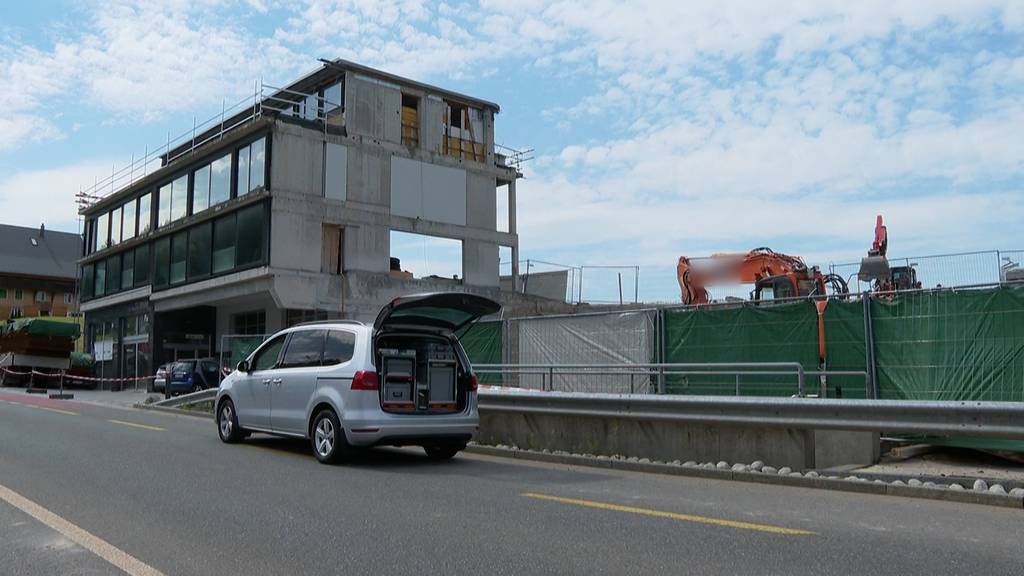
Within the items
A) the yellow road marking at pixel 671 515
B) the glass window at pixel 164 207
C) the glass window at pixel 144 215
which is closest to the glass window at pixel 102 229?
the glass window at pixel 144 215

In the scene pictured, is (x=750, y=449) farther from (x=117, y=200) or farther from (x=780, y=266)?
(x=117, y=200)

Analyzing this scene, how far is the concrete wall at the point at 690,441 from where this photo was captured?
9438 mm

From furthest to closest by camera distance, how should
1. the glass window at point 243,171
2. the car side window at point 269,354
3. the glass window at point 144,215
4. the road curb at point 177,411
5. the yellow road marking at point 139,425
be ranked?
1. the glass window at point 144,215
2. the glass window at point 243,171
3. the road curb at point 177,411
4. the yellow road marking at point 139,425
5. the car side window at point 269,354

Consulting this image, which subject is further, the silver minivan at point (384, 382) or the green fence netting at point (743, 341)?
the green fence netting at point (743, 341)

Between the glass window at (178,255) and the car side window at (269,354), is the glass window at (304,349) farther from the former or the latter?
the glass window at (178,255)

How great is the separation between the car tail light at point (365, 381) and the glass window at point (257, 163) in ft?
82.9

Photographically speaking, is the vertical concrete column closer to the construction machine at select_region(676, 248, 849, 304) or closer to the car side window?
the construction machine at select_region(676, 248, 849, 304)

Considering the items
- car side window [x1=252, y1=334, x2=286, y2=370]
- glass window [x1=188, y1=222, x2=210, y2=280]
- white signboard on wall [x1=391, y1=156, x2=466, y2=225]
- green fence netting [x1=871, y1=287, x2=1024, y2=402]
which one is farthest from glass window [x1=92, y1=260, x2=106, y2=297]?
green fence netting [x1=871, y1=287, x2=1024, y2=402]

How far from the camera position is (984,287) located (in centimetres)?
1064

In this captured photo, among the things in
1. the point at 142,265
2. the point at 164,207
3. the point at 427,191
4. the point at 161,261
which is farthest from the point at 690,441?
the point at 142,265

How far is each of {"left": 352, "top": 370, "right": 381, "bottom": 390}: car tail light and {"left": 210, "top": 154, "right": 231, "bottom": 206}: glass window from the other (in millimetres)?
27568

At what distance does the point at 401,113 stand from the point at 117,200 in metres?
17.6

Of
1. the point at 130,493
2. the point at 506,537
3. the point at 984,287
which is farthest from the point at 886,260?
the point at 130,493

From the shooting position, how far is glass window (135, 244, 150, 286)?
40.7 metres
